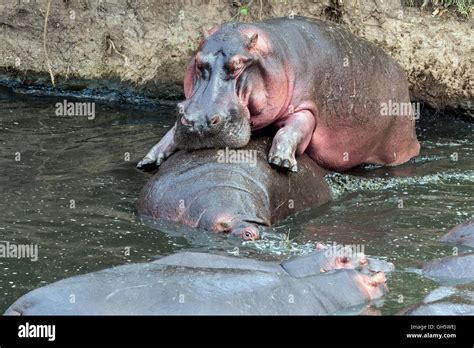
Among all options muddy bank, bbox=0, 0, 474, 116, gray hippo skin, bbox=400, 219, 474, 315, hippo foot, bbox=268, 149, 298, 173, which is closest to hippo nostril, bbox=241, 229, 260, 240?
hippo foot, bbox=268, 149, 298, 173

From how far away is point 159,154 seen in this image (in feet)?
28.7

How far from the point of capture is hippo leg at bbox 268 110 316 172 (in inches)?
324

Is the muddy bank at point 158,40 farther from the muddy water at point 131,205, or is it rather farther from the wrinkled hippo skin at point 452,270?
the wrinkled hippo skin at point 452,270

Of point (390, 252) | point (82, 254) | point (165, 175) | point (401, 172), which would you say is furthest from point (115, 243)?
point (401, 172)

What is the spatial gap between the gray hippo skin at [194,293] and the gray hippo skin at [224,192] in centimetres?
181

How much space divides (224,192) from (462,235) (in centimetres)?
170

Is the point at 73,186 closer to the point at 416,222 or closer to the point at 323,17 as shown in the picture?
the point at 416,222

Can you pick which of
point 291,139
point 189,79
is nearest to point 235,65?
point 189,79

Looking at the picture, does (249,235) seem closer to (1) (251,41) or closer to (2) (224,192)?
(2) (224,192)

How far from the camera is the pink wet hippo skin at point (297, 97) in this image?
26.8 feet

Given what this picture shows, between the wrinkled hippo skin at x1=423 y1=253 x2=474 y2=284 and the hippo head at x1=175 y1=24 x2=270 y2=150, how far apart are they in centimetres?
204

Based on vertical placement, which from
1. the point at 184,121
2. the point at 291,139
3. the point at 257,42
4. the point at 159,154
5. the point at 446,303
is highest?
the point at 257,42

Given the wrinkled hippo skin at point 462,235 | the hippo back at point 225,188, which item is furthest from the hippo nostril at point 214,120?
the wrinkled hippo skin at point 462,235

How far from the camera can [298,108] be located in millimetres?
8844
